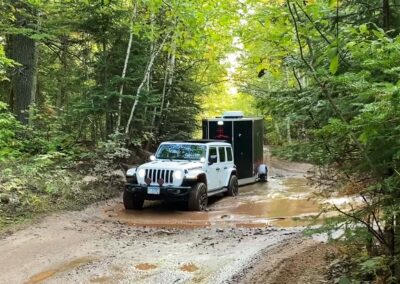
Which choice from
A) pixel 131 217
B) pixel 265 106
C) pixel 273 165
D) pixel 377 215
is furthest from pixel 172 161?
pixel 273 165

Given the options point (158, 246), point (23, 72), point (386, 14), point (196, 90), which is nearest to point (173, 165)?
point (158, 246)

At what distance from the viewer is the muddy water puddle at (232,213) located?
10508 millimetres

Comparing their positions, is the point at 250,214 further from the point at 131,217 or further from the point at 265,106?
the point at 265,106

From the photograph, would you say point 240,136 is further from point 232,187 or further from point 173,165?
point 173,165

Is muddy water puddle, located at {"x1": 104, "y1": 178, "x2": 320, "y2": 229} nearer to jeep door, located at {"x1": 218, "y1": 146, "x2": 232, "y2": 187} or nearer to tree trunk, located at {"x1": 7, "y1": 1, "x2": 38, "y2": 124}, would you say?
jeep door, located at {"x1": 218, "y1": 146, "x2": 232, "y2": 187}

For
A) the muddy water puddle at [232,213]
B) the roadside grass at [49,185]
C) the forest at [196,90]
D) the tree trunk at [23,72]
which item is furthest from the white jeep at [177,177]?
the tree trunk at [23,72]

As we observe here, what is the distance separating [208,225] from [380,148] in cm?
663

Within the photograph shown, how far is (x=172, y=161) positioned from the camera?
42.0 ft

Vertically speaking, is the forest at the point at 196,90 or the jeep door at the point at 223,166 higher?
the forest at the point at 196,90

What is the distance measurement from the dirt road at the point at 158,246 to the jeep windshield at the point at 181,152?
1442 mm

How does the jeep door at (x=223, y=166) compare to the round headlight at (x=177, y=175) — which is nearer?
the round headlight at (x=177, y=175)

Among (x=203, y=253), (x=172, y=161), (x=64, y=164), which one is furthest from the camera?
(x=64, y=164)

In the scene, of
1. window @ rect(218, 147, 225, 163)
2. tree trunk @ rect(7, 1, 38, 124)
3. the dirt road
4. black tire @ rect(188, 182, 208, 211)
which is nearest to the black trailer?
window @ rect(218, 147, 225, 163)

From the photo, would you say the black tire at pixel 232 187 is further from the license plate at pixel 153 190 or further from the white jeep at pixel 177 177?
the license plate at pixel 153 190
